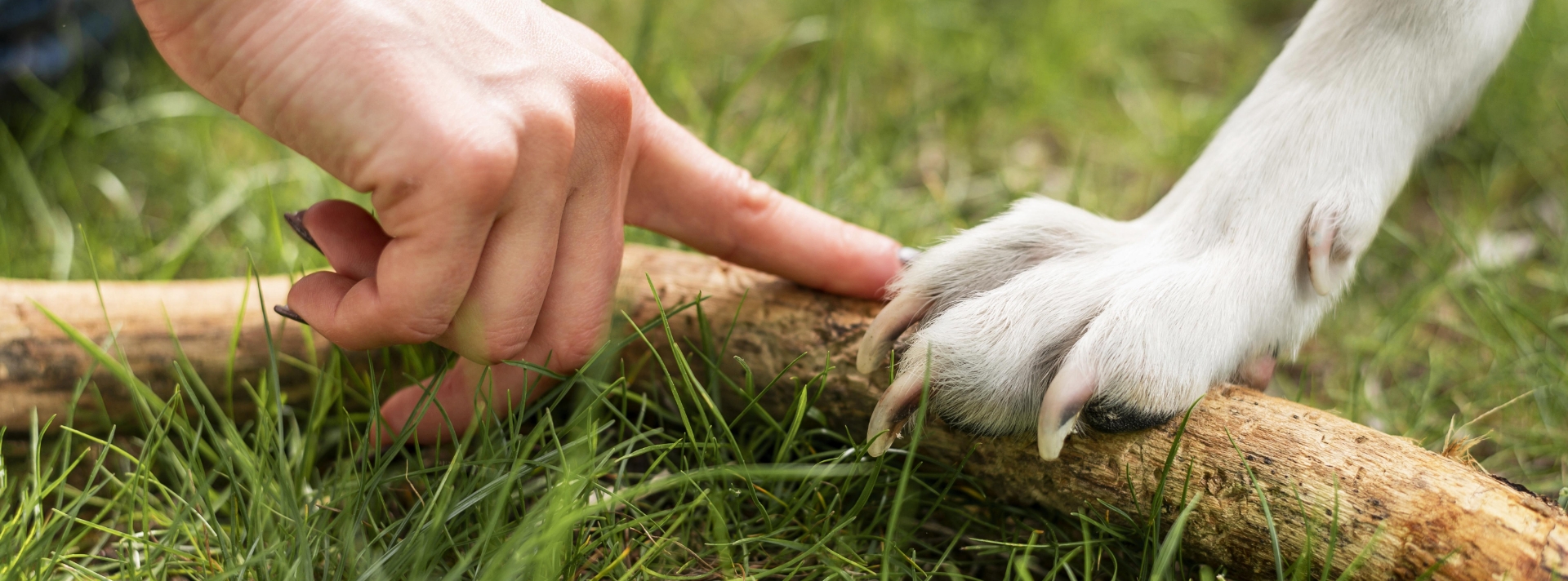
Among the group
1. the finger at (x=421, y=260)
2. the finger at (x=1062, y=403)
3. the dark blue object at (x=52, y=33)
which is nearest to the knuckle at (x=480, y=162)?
the finger at (x=421, y=260)

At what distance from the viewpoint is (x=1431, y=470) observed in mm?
1089

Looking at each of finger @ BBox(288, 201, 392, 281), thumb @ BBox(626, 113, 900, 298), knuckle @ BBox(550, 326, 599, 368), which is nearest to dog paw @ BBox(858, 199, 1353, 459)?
thumb @ BBox(626, 113, 900, 298)

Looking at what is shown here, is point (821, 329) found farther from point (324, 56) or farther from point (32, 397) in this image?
point (32, 397)

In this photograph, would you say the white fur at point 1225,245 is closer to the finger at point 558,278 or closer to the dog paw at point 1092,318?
the dog paw at point 1092,318

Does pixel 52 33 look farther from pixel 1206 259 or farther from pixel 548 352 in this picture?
pixel 1206 259

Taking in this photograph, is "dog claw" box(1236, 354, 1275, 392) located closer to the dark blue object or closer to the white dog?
the white dog

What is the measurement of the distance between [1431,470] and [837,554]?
0.71 metres

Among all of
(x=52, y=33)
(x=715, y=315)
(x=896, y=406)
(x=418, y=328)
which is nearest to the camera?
(x=418, y=328)

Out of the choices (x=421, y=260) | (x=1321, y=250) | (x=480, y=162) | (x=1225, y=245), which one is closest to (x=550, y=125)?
(x=480, y=162)

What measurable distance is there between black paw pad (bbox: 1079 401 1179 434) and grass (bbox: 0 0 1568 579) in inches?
3.2

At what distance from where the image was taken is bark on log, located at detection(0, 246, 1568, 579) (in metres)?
1.05

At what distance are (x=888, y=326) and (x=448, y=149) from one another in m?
0.64

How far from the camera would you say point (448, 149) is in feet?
3.28

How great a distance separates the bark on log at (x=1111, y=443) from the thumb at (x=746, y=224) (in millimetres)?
51
